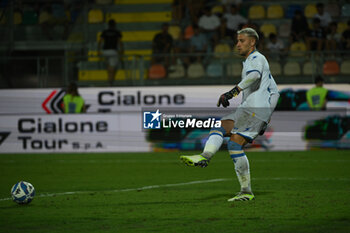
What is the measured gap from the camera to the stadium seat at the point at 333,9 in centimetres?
2273

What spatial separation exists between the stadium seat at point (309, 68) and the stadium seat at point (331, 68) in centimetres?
33

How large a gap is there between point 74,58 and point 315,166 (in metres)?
9.21

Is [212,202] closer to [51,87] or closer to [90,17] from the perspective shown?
[51,87]

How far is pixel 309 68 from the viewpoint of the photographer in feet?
65.7

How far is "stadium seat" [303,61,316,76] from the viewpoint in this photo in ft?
65.4

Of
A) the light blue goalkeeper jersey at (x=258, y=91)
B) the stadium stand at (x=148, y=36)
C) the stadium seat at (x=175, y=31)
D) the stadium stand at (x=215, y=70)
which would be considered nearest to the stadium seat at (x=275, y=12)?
the stadium stand at (x=148, y=36)

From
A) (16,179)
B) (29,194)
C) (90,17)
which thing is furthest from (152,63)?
(29,194)

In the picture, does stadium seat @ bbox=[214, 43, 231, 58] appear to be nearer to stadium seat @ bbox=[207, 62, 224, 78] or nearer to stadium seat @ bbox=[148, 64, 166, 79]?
stadium seat @ bbox=[207, 62, 224, 78]

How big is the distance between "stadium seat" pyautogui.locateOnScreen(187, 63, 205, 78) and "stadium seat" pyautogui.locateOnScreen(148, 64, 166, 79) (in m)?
0.80

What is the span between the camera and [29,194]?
870 cm

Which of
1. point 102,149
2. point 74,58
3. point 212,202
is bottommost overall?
point 102,149

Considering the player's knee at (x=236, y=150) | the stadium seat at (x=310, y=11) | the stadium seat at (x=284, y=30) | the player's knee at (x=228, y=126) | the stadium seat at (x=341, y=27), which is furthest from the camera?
the stadium seat at (x=310, y=11)

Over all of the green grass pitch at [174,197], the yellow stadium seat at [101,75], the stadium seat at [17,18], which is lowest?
the green grass pitch at [174,197]

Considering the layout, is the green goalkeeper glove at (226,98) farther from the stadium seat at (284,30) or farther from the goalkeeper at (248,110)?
the stadium seat at (284,30)
